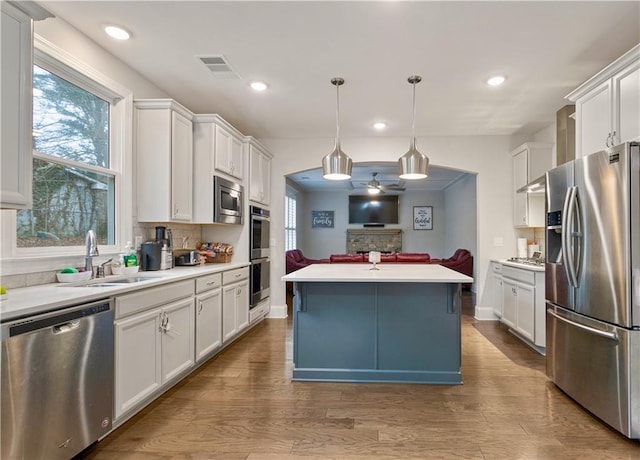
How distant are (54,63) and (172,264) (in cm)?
187

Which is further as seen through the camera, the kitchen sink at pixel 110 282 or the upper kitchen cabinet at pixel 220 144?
the upper kitchen cabinet at pixel 220 144

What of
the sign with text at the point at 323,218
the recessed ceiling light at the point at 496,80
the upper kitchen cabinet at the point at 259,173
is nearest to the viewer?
the recessed ceiling light at the point at 496,80

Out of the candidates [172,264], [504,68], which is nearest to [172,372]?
[172,264]

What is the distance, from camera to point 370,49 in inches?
109

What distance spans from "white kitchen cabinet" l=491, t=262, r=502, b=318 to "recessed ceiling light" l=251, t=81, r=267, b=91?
3.69m

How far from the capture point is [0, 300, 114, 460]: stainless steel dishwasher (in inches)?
58.1

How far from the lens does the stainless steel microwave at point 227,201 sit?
3775 mm

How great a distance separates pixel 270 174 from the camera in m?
5.33

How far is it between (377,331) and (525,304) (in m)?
1.98

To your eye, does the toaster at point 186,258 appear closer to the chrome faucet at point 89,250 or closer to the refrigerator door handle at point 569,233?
the chrome faucet at point 89,250

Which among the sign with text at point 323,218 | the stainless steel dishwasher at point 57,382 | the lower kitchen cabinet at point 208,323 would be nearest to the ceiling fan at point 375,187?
the sign with text at point 323,218

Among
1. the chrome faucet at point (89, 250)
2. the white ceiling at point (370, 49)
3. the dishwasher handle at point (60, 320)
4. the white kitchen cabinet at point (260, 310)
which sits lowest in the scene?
the white kitchen cabinet at point (260, 310)

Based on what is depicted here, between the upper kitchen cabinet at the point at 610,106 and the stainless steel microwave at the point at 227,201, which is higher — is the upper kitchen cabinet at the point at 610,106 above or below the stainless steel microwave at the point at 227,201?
above

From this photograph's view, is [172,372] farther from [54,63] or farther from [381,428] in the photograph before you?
[54,63]
